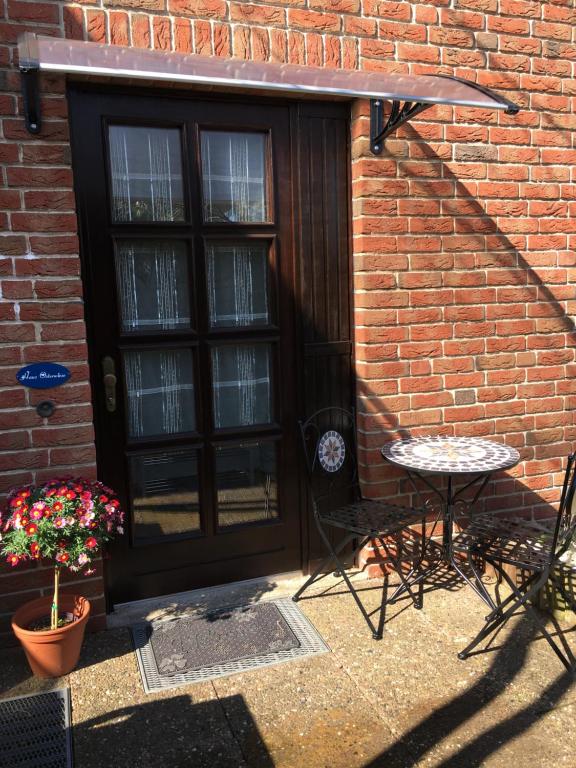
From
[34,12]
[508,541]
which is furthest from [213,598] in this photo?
[34,12]

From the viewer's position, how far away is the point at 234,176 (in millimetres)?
3332

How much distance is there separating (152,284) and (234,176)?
699 millimetres

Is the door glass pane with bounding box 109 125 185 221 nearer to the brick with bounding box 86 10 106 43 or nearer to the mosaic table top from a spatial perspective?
the brick with bounding box 86 10 106 43

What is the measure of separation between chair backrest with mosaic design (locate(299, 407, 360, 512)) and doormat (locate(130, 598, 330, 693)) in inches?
24.6

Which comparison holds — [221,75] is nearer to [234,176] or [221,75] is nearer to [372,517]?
[234,176]

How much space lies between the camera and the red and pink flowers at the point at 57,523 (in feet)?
8.57

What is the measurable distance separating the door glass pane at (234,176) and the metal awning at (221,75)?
0.60 m

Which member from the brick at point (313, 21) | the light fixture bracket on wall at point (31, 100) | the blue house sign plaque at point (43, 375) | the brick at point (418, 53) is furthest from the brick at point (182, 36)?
the blue house sign plaque at point (43, 375)

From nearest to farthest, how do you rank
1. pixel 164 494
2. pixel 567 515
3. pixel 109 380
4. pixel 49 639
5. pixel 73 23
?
pixel 49 639
pixel 73 23
pixel 567 515
pixel 109 380
pixel 164 494

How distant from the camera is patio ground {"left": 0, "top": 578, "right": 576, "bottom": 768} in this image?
2.28 metres

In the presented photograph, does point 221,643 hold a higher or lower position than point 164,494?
lower

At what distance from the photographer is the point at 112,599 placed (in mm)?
3281

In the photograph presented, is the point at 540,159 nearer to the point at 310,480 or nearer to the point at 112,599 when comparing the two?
the point at 310,480

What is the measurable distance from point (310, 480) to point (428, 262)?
4.35 feet
